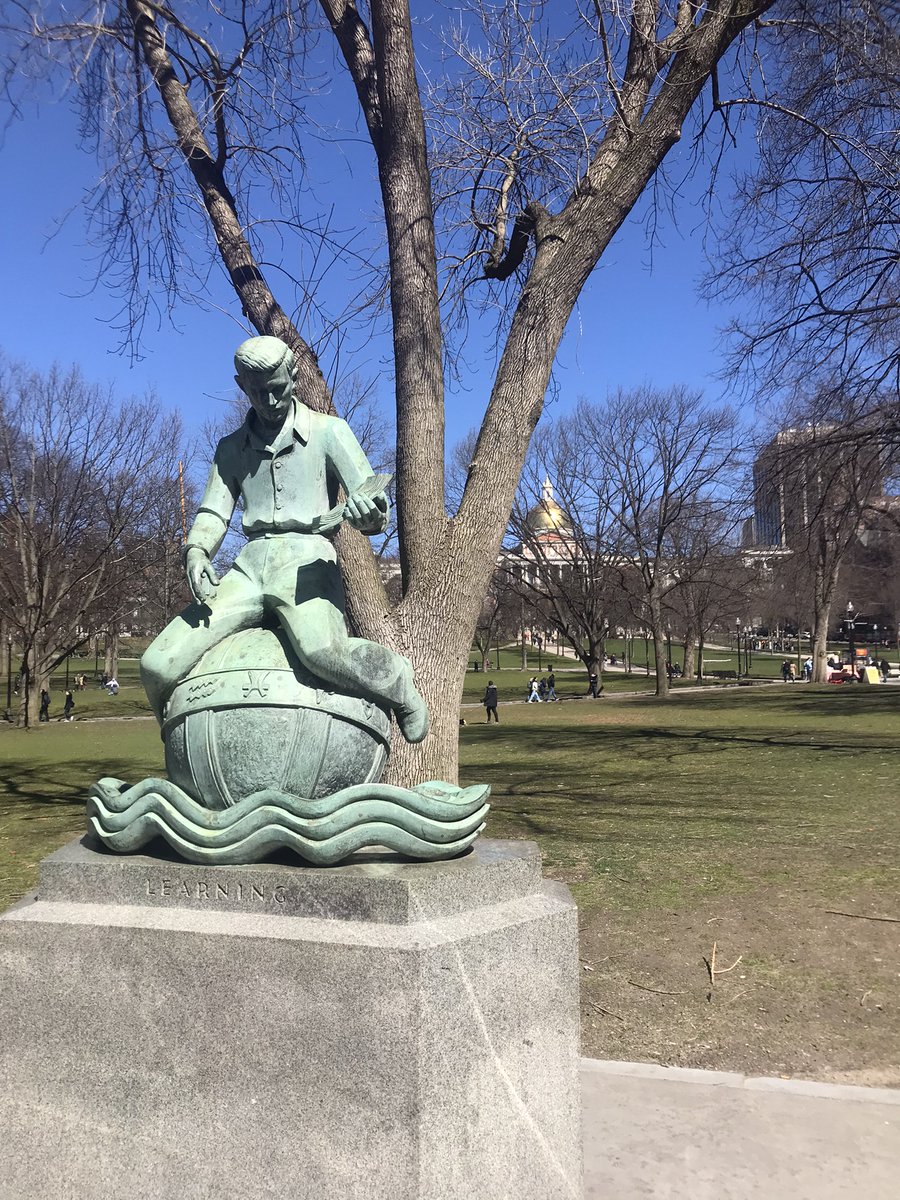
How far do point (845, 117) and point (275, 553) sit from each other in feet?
31.8

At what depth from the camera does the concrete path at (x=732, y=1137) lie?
11.8 ft

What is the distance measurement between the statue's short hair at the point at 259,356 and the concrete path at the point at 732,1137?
3553 millimetres

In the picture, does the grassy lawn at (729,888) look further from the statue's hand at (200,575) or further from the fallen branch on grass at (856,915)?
the statue's hand at (200,575)

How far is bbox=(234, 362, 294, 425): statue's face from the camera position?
12.6 ft

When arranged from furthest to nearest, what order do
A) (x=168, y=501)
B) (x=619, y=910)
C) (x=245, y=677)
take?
(x=168, y=501), (x=619, y=910), (x=245, y=677)

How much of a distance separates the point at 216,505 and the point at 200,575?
0.47 metres

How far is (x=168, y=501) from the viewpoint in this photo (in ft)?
95.1

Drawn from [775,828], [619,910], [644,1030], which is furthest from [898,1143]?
[775,828]

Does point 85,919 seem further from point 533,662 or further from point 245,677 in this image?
point 533,662

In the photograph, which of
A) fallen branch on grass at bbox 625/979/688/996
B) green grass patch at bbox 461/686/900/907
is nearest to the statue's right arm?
fallen branch on grass at bbox 625/979/688/996

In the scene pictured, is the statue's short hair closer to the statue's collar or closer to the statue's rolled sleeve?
the statue's collar

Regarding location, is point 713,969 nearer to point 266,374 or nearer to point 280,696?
point 280,696

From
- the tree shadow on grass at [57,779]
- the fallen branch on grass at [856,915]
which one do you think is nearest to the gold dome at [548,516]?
the tree shadow on grass at [57,779]

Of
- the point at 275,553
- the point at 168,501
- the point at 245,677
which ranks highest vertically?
the point at 168,501
